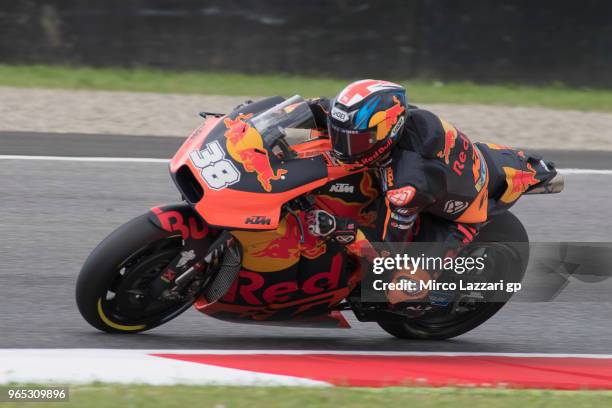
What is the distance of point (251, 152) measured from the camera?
4.90 m

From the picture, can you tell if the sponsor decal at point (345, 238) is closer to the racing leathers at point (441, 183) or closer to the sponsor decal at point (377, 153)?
the racing leathers at point (441, 183)

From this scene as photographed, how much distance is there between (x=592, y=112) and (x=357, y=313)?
292 inches

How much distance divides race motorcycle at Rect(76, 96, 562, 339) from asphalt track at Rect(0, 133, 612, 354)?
0.24 meters

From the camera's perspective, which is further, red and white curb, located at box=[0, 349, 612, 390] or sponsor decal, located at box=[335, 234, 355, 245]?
sponsor decal, located at box=[335, 234, 355, 245]

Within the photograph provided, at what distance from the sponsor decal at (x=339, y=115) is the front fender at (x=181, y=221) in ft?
2.56

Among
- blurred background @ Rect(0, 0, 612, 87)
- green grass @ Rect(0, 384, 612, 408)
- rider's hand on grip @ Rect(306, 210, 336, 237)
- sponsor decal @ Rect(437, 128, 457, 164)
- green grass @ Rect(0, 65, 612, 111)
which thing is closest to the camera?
green grass @ Rect(0, 384, 612, 408)

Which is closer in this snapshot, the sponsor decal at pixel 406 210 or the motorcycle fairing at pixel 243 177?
the motorcycle fairing at pixel 243 177

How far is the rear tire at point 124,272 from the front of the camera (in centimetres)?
495

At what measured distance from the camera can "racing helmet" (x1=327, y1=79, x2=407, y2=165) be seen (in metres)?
4.86

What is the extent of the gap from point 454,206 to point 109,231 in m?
3.06

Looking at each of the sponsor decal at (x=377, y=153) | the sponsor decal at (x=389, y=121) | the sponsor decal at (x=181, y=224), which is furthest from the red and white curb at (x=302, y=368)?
the sponsor decal at (x=389, y=121)

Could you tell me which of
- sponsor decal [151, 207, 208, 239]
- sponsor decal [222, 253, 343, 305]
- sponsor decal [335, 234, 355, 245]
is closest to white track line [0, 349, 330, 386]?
sponsor decal [222, 253, 343, 305]

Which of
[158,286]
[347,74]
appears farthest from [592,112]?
[158,286]

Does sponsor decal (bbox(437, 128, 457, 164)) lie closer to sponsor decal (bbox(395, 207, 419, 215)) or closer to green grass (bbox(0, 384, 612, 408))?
sponsor decal (bbox(395, 207, 419, 215))
